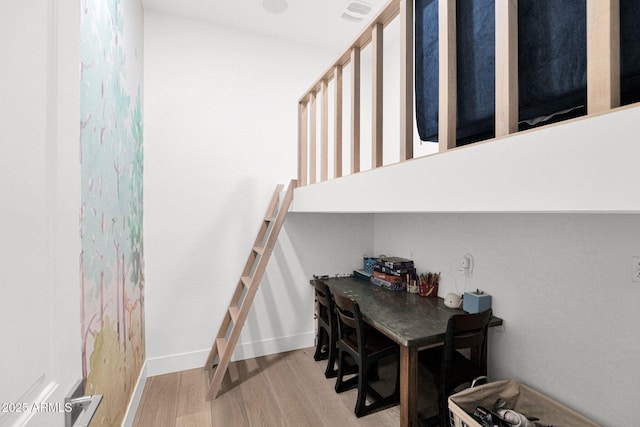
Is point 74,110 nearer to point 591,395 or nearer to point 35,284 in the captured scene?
point 35,284

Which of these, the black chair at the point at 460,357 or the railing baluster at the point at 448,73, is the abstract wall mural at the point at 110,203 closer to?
the railing baluster at the point at 448,73

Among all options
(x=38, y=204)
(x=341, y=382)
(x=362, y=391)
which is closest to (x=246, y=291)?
(x=341, y=382)

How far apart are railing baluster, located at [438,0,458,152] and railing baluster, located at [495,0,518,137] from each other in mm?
162

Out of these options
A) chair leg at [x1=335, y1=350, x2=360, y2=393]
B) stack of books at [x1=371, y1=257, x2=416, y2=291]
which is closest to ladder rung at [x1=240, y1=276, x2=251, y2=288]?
chair leg at [x1=335, y1=350, x2=360, y2=393]

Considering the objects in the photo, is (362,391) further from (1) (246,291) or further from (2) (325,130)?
(2) (325,130)

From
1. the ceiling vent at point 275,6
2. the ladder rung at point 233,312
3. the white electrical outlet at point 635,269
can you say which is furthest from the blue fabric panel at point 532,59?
the ladder rung at point 233,312

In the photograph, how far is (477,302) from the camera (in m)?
1.96

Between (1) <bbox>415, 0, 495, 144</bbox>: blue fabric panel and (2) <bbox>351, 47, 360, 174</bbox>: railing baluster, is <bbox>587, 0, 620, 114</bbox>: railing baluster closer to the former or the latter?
(1) <bbox>415, 0, 495, 144</bbox>: blue fabric panel

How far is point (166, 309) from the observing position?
2.42 metres

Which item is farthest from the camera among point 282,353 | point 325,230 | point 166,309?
point 325,230

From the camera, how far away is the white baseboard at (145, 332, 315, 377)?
238 centimetres

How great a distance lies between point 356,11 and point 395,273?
2255 millimetres

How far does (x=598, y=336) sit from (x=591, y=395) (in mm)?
306

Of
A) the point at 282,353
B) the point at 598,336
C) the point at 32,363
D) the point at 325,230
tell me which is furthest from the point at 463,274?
the point at 32,363
